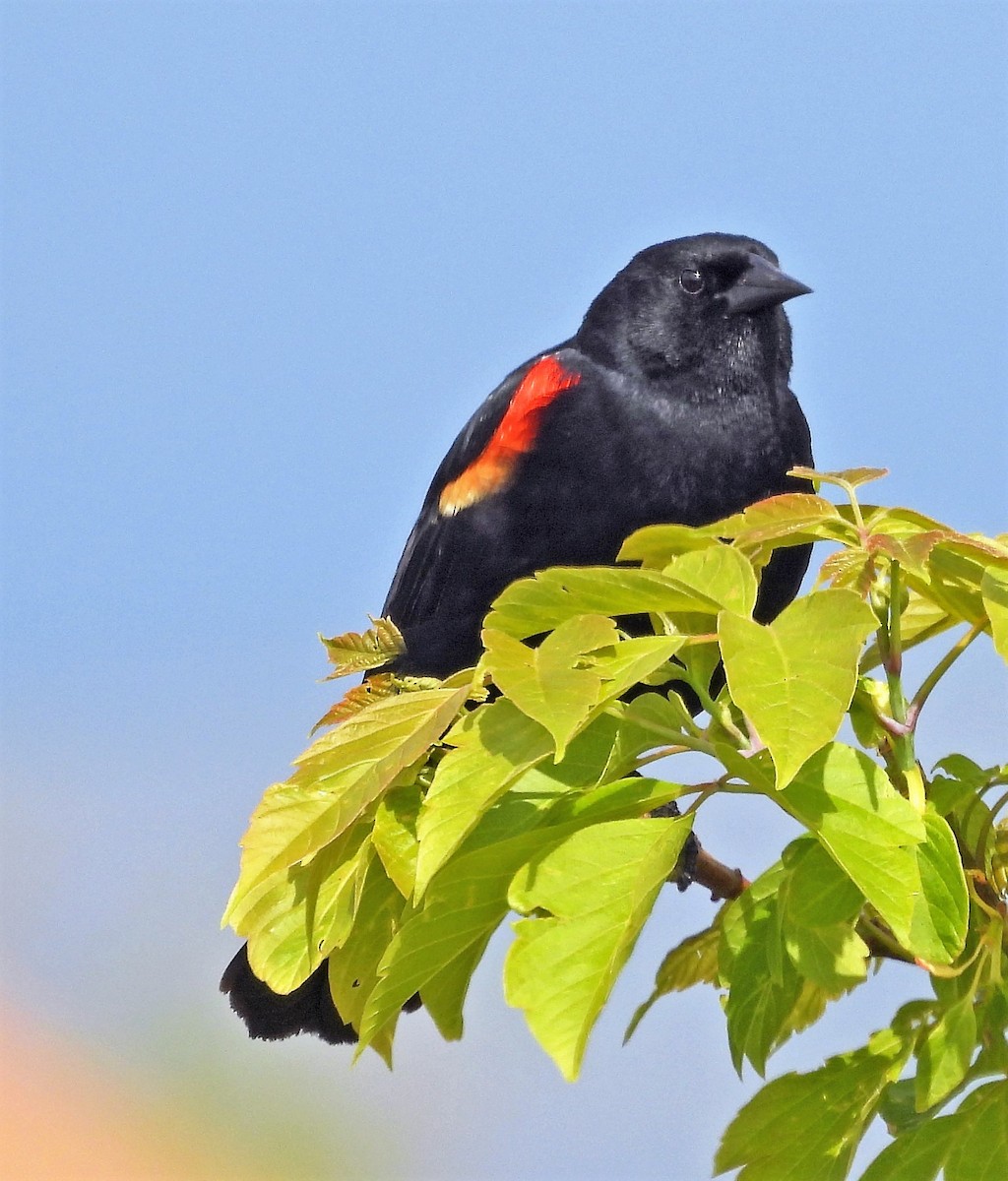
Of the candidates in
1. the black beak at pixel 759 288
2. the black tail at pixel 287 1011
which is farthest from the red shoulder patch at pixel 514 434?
the black tail at pixel 287 1011

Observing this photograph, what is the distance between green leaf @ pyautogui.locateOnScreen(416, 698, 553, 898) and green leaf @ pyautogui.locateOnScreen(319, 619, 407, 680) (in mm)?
584

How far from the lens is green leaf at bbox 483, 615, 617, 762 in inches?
40.1

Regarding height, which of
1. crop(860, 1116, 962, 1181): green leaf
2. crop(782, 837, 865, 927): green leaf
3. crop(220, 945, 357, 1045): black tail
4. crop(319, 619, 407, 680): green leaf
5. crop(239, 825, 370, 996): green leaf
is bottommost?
crop(860, 1116, 962, 1181): green leaf

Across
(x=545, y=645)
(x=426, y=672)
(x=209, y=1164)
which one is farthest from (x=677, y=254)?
(x=209, y=1164)

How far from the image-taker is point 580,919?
3.65ft

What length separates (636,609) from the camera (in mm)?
1121

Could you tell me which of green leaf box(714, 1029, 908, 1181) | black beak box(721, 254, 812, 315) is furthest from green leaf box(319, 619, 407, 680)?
black beak box(721, 254, 812, 315)

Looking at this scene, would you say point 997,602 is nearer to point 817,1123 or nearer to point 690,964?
point 817,1123

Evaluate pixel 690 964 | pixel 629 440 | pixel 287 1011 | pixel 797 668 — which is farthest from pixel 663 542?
pixel 629 440

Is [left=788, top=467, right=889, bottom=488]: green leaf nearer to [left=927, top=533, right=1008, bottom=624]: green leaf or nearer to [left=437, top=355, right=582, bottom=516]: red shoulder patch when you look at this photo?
[left=927, top=533, right=1008, bottom=624]: green leaf

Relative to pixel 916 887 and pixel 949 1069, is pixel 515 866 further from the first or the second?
pixel 949 1069

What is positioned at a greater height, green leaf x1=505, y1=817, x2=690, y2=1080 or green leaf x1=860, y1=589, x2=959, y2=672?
green leaf x1=860, y1=589, x2=959, y2=672

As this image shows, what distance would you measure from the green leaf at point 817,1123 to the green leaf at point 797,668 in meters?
0.49

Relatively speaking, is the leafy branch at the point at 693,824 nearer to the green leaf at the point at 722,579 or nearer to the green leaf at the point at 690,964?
the green leaf at the point at 722,579
